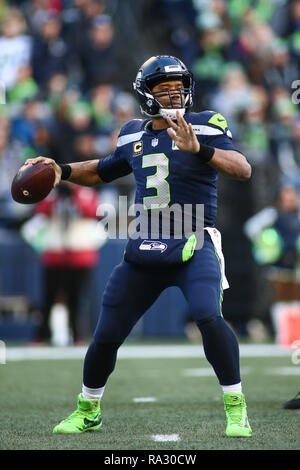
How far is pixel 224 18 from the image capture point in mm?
12523

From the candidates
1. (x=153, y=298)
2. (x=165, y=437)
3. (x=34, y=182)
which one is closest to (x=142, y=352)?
(x=153, y=298)

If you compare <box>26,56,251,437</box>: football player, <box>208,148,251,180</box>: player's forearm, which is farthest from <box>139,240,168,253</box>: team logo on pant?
<box>208,148,251,180</box>: player's forearm

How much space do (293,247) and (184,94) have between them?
583cm

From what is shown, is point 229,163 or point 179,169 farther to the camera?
point 179,169

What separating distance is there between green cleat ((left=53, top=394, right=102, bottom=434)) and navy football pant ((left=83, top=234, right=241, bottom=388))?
9 cm

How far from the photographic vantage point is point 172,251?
13.3 feet

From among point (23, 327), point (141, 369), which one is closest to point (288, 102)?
point (23, 327)

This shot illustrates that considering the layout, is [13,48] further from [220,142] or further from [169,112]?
[220,142]

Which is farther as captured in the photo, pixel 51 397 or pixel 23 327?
pixel 23 327

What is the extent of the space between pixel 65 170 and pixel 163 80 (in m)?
0.65

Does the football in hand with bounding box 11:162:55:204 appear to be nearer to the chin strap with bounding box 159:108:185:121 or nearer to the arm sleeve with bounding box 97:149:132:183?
the arm sleeve with bounding box 97:149:132:183

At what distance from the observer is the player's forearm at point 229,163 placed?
3.92m
